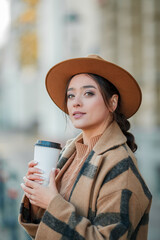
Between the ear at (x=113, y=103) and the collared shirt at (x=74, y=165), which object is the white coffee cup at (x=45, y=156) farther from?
the ear at (x=113, y=103)

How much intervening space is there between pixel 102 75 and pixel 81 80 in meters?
0.12

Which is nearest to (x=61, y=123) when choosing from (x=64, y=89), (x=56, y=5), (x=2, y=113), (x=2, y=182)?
(x=56, y=5)

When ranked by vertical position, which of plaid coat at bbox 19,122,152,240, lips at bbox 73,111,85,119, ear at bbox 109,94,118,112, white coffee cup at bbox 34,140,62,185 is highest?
ear at bbox 109,94,118,112

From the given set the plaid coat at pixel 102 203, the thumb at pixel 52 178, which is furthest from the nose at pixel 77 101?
the thumb at pixel 52 178

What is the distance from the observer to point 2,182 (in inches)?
187

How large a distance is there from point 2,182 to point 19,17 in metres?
15.6

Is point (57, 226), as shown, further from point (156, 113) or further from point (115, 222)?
point (156, 113)

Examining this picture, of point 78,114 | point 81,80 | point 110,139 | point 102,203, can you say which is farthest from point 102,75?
point 102,203

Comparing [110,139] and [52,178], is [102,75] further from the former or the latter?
[52,178]

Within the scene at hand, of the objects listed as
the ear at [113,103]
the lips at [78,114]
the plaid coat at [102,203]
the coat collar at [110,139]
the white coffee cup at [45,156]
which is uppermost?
the ear at [113,103]

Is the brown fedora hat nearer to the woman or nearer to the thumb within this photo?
the woman

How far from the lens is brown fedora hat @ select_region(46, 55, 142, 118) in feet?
5.79

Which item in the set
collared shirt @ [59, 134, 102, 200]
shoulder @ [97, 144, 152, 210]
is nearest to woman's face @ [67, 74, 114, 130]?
collared shirt @ [59, 134, 102, 200]

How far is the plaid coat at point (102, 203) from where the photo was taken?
149cm
